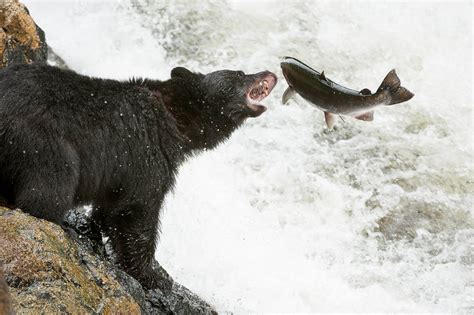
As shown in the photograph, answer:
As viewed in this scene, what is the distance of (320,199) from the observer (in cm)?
857

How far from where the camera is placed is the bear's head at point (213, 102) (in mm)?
5371

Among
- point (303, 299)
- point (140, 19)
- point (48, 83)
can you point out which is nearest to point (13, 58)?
point (48, 83)

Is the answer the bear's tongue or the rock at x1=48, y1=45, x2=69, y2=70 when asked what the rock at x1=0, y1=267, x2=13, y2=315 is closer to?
the bear's tongue

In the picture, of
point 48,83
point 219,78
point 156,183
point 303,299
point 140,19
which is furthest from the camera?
point 140,19

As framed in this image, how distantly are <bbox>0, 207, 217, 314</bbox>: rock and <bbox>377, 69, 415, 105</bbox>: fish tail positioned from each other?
6.97 ft

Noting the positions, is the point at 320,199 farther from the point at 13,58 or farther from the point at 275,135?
the point at 13,58

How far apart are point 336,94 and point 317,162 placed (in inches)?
175

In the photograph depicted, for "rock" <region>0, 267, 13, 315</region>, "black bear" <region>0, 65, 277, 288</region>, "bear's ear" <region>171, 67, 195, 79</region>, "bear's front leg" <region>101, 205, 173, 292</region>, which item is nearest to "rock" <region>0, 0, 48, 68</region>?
"bear's ear" <region>171, 67, 195, 79</region>

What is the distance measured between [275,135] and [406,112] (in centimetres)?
212

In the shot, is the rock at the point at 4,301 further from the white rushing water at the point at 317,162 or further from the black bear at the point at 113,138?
the white rushing water at the point at 317,162

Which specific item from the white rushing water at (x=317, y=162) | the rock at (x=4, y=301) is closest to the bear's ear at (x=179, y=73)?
the white rushing water at (x=317, y=162)

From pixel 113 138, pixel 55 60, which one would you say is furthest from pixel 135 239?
pixel 55 60

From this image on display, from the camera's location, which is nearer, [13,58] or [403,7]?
[13,58]

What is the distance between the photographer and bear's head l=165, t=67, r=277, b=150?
5.37 metres
